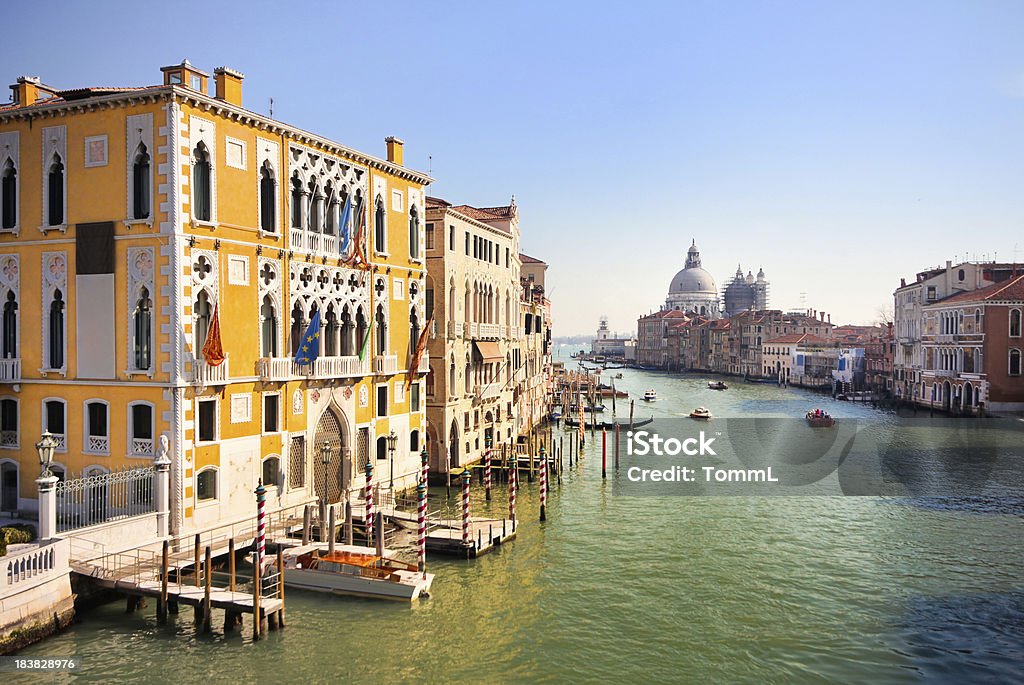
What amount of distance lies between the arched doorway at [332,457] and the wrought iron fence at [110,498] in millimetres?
4188

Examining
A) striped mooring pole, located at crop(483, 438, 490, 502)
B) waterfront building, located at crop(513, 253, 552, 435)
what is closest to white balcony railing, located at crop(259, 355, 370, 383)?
striped mooring pole, located at crop(483, 438, 490, 502)

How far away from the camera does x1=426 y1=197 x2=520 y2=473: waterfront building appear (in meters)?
25.2

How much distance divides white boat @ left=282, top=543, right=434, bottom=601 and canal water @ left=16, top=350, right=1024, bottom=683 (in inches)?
11.4

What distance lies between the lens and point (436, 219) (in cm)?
2525

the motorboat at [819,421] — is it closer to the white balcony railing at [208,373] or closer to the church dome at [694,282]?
the white balcony railing at [208,373]

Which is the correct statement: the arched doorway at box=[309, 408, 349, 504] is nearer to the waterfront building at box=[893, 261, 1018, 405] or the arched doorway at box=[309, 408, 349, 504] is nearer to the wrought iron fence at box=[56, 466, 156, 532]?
the wrought iron fence at box=[56, 466, 156, 532]

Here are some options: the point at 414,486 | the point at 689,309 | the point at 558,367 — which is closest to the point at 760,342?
the point at 558,367

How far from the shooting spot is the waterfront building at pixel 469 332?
25.2m

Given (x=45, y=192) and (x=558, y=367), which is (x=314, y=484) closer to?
(x=45, y=192)

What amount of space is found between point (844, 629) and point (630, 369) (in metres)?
116

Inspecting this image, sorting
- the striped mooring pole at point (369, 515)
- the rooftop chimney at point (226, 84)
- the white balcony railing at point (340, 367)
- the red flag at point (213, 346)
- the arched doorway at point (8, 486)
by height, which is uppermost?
the rooftop chimney at point (226, 84)

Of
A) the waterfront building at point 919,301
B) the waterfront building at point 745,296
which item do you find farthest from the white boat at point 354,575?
the waterfront building at point 745,296

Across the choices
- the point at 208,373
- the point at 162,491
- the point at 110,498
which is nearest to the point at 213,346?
the point at 208,373

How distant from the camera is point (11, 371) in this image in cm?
1622
